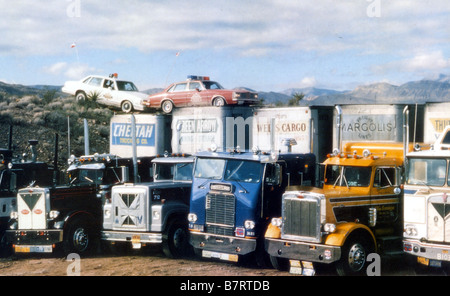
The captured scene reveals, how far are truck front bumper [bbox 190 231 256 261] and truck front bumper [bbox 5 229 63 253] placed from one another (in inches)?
148

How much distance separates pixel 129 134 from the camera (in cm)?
2216

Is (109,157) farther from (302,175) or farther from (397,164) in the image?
(397,164)

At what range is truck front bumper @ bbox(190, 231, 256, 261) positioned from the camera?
12562mm

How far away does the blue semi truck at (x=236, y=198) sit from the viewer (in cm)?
1262

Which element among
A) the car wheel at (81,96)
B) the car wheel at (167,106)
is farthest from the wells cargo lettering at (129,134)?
the car wheel at (81,96)

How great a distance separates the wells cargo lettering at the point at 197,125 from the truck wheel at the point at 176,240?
6169mm

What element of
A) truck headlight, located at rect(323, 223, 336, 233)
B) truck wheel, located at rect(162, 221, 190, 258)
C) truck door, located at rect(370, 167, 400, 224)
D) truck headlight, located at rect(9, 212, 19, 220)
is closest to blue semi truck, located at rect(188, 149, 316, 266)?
truck wheel, located at rect(162, 221, 190, 258)

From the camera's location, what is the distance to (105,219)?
48.6 ft

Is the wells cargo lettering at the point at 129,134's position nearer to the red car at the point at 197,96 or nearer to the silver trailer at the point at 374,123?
the red car at the point at 197,96

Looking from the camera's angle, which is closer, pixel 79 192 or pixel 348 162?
pixel 348 162

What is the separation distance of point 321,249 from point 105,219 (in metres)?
6.17
